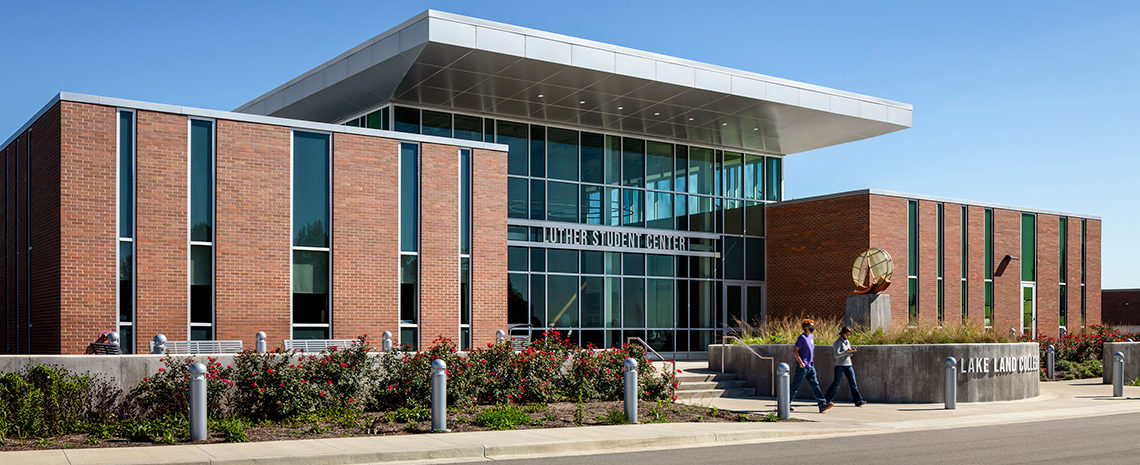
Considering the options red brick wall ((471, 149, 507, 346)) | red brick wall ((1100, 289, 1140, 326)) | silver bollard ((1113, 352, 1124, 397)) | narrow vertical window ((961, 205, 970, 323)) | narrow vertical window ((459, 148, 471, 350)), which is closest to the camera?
silver bollard ((1113, 352, 1124, 397))

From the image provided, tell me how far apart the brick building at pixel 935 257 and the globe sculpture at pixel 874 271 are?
18.6 ft

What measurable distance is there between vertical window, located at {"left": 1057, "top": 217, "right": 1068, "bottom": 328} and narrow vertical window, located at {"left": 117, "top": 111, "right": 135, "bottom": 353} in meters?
32.3

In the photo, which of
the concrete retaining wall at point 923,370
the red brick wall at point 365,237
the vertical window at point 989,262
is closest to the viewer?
the concrete retaining wall at point 923,370

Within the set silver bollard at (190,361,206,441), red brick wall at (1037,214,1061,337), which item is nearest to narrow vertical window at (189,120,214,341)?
silver bollard at (190,361,206,441)

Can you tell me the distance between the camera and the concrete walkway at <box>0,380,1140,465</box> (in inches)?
443

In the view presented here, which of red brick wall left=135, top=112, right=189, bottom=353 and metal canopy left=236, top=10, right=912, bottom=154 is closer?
red brick wall left=135, top=112, right=189, bottom=353

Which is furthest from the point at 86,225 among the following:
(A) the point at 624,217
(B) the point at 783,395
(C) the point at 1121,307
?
(C) the point at 1121,307

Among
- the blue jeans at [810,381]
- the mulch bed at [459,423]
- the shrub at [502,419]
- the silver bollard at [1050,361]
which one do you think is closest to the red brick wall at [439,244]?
the mulch bed at [459,423]

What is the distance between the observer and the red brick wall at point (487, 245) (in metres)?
23.4

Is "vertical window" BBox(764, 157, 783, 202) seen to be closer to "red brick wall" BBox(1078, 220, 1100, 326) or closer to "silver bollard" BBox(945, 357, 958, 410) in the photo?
"red brick wall" BBox(1078, 220, 1100, 326)

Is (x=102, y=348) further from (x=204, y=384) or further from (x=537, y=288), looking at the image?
(x=537, y=288)

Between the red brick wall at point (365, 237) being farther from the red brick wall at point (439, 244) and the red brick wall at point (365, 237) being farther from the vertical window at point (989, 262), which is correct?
the vertical window at point (989, 262)

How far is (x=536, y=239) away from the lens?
1137 inches

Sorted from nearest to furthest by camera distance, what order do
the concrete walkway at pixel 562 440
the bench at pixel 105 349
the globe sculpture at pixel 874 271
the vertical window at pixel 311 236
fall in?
the concrete walkway at pixel 562 440 < the bench at pixel 105 349 < the vertical window at pixel 311 236 < the globe sculpture at pixel 874 271
